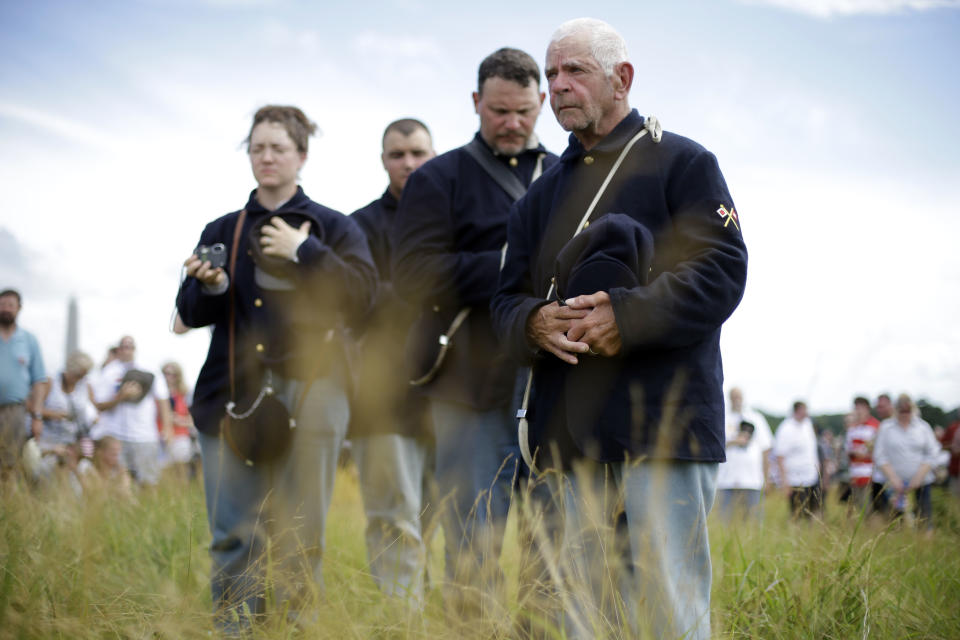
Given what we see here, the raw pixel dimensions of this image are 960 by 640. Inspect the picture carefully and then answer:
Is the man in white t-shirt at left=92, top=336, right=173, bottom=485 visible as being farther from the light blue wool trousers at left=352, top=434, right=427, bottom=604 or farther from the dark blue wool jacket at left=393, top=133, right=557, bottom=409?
the dark blue wool jacket at left=393, top=133, right=557, bottom=409

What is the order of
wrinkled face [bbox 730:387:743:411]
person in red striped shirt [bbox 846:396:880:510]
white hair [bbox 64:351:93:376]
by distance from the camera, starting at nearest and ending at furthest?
white hair [bbox 64:351:93:376]
wrinkled face [bbox 730:387:743:411]
person in red striped shirt [bbox 846:396:880:510]

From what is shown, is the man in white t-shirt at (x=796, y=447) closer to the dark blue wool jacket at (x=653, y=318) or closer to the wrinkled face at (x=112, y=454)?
the wrinkled face at (x=112, y=454)

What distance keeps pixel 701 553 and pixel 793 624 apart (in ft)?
2.62

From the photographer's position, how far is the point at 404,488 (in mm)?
4562

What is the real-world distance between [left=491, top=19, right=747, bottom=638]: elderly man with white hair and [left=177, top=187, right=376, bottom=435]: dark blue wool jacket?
1301 millimetres

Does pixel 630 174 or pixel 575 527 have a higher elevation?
pixel 630 174

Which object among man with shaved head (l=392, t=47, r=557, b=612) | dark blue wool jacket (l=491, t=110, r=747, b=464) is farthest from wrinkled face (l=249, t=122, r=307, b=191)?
dark blue wool jacket (l=491, t=110, r=747, b=464)

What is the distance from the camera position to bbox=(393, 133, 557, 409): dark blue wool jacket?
3693 mm

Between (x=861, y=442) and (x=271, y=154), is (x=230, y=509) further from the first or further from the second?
(x=861, y=442)

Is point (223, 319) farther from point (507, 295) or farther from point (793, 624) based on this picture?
point (793, 624)

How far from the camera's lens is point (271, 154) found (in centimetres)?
414

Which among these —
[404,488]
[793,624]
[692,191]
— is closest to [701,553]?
[793,624]

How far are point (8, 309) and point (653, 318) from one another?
7.69 meters

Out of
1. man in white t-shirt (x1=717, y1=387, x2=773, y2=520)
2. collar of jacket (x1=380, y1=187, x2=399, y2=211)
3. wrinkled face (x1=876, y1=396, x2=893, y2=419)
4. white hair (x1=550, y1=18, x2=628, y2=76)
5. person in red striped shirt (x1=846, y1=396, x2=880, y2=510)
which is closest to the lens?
white hair (x1=550, y1=18, x2=628, y2=76)
